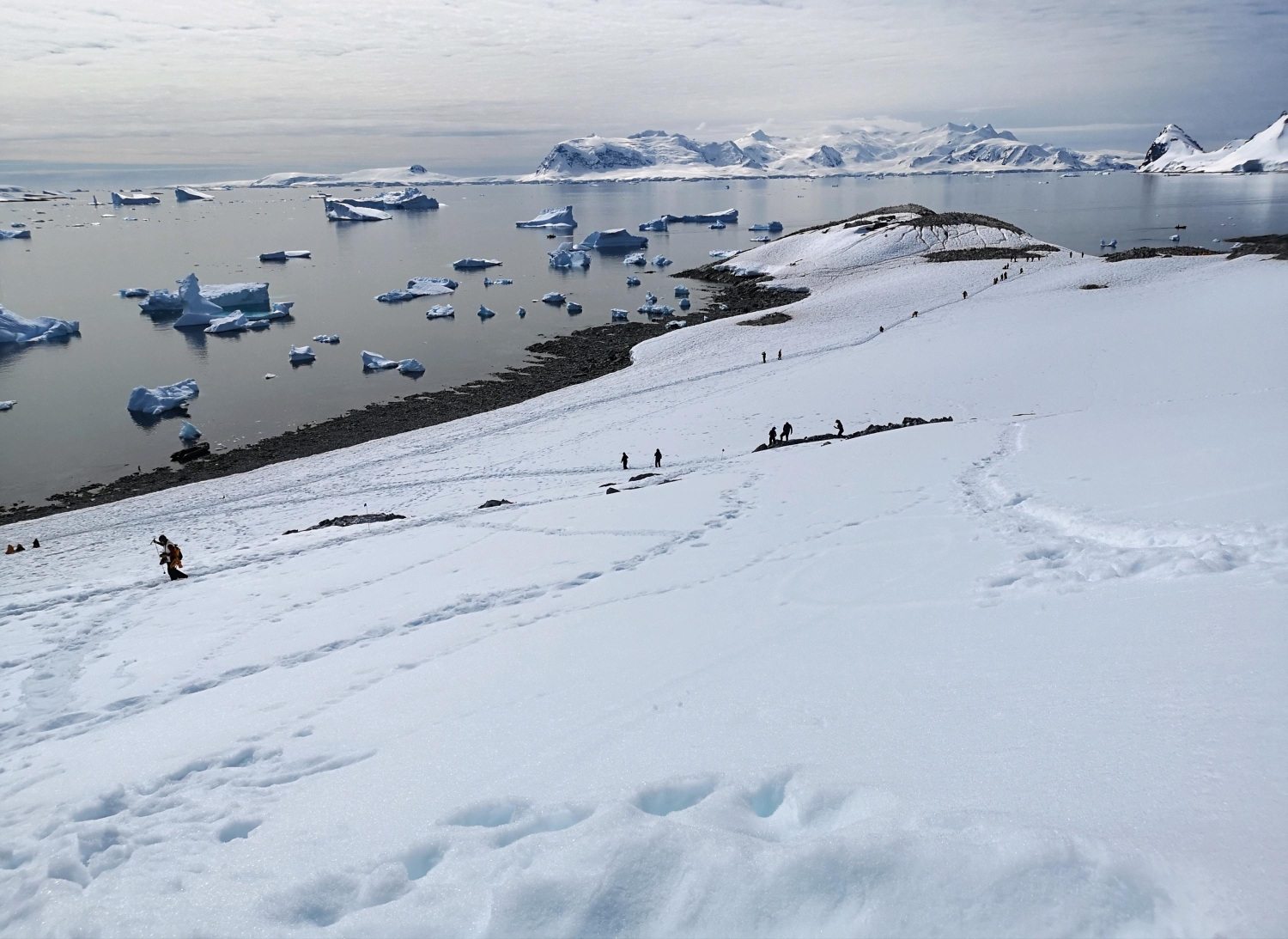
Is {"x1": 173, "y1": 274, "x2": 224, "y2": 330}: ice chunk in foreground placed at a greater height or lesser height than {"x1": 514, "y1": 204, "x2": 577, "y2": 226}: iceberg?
lesser

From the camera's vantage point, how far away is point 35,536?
23234 millimetres

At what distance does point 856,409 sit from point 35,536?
2823cm

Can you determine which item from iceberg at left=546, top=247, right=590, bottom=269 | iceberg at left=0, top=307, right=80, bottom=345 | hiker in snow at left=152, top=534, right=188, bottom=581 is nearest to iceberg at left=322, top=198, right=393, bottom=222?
iceberg at left=546, top=247, right=590, bottom=269

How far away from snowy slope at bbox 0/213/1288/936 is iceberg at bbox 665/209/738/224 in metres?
115

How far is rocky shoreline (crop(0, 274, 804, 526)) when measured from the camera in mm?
28312

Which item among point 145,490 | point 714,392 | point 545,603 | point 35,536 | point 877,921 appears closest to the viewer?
point 877,921

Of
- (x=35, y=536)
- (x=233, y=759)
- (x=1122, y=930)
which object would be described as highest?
(x=1122, y=930)

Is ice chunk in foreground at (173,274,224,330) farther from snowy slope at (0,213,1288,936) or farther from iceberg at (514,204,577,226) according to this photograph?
iceberg at (514,204,577,226)

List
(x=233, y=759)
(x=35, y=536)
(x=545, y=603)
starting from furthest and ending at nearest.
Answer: (x=35, y=536), (x=545, y=603), (x=233, y=759)

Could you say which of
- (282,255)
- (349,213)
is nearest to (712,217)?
(282,255)

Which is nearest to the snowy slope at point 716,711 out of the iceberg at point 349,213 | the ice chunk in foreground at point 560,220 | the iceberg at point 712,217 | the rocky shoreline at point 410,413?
the rocky shoreline at point 410,413

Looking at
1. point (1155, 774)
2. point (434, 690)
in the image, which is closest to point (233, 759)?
point (434, 690)

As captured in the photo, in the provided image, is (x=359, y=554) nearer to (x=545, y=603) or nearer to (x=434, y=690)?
(x=545, y=603)

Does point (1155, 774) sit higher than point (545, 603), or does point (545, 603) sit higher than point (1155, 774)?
point (1155, 774)
